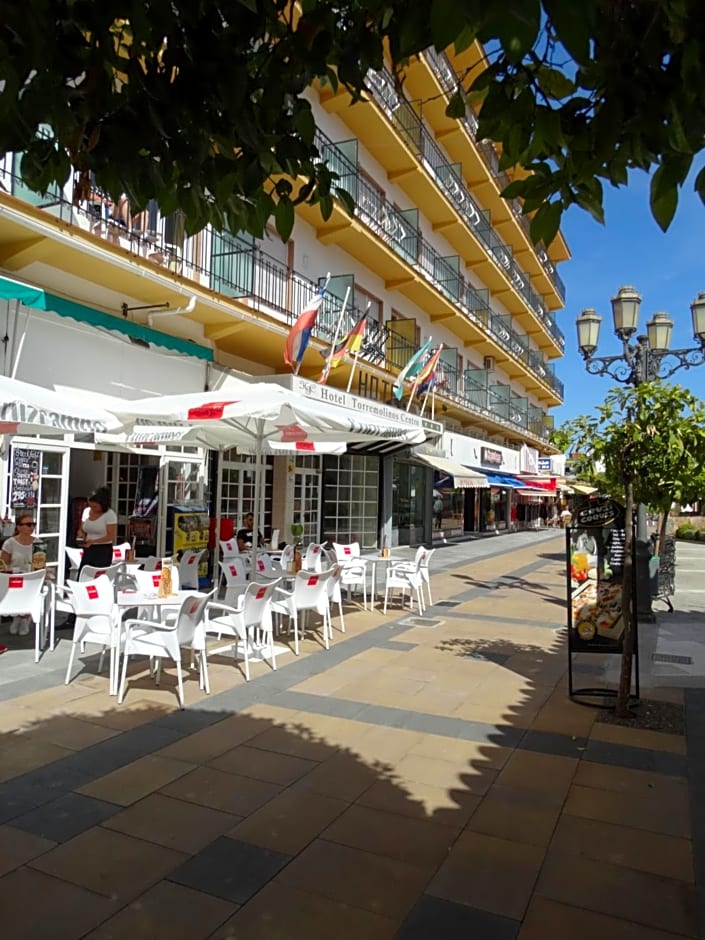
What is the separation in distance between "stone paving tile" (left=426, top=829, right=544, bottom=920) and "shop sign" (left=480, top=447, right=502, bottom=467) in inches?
969

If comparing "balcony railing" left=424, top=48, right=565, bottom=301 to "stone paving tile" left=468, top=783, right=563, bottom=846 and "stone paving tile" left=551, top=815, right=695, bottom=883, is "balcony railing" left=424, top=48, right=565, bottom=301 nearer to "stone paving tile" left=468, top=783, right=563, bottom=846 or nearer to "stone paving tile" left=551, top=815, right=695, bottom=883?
"stone paving tile" left=468, top=783, right=563, bottom=846

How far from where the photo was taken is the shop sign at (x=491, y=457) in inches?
1096

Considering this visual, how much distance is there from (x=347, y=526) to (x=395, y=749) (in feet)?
48.1

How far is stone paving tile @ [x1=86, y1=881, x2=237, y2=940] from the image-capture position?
2.73m

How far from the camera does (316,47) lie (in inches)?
98.7

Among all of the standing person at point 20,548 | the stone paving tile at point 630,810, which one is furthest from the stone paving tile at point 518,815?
the standing person at point 20,548

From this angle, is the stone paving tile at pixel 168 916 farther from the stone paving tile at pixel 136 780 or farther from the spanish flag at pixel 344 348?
the spanish flag at pixel 344 348

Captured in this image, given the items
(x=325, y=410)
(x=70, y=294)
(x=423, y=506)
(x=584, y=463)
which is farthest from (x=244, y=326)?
(x=423, y=506)

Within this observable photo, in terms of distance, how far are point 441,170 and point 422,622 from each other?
17.9 meters

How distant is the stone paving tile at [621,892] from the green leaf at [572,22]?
322 cm

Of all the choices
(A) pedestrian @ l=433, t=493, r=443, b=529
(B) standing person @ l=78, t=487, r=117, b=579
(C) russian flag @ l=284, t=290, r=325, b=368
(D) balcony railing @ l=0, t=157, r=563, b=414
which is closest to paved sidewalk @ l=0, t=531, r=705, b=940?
(B) standing person @ l=78, t=487, r=117, b=579

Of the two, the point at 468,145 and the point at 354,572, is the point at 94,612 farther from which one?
the point at 468,145

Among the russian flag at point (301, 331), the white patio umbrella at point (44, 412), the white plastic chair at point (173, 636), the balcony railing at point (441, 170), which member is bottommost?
the white plastic chair at point (173, 636)

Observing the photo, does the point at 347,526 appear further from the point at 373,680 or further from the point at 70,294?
the point at 373,680
